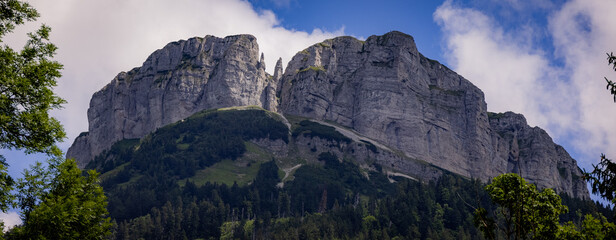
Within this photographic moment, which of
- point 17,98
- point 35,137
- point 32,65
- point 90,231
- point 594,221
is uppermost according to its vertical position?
point 32,65

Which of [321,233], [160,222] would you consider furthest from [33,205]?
[160,222]

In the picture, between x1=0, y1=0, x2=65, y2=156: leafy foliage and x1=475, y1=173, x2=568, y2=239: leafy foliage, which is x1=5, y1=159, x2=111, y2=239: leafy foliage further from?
x1=475, y1=173, x2=568, y2=239: leafy foliage

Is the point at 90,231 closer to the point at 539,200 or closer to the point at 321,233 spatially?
the point at 539,200

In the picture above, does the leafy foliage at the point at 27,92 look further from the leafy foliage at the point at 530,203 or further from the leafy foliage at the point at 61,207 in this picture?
the leafy foliage at the point at 530,203

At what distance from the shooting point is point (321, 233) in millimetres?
172000

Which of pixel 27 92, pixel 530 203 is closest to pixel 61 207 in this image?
pixel 27 92

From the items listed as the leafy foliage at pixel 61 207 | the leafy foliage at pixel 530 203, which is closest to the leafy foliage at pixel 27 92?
the leafy foliage at pixel 61 207

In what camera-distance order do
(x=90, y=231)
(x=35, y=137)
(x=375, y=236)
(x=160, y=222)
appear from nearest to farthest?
(x=35, y=137) < (x=90, y=231) < (x=375, y=236) < (x=160, y=222)

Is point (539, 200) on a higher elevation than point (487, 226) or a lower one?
higher

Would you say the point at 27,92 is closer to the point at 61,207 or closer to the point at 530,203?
the point at 61,207

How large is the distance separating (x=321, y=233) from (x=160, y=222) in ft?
196

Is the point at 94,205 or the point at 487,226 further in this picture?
the point at 94,205

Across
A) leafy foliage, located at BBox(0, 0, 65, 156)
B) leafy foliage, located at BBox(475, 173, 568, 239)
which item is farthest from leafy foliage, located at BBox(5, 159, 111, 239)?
leafy foliage, located at BBox(475, 173, 568, 239)

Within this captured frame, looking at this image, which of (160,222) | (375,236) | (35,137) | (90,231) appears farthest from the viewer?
(160,222)
